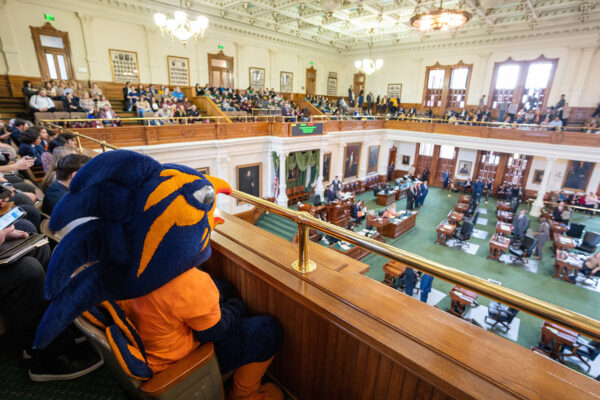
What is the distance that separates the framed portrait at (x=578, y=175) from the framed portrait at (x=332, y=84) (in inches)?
600

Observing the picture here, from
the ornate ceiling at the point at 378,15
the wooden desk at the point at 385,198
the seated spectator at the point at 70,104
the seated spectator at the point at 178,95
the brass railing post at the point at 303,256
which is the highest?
the ornate ceiling at the point at 378,15

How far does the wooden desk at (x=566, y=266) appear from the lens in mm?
7991

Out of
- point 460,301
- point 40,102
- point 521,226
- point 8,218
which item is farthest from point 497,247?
point 40,102

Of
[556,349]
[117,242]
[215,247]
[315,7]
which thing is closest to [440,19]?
[315,7]

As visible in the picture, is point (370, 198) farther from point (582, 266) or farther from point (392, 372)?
point (392, 372)

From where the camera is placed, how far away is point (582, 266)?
26.5 feet

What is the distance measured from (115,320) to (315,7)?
51.8 feet

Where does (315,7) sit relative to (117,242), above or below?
above

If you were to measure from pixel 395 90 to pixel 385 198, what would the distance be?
33.9 ft

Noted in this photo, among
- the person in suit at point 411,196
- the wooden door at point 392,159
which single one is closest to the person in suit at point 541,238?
the person in suit at point 411,196

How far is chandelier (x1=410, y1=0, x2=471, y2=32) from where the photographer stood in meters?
8.41

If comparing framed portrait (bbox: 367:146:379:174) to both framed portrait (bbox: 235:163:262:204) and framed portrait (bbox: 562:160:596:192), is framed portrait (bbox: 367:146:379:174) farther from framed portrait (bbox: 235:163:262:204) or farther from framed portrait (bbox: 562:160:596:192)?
framed portrait (bbox: 562:160:596:192)

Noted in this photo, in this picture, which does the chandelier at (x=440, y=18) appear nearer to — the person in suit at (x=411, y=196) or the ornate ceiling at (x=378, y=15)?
the ornate ceiling at (x=378, y=15)

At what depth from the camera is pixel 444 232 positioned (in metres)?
10.1
